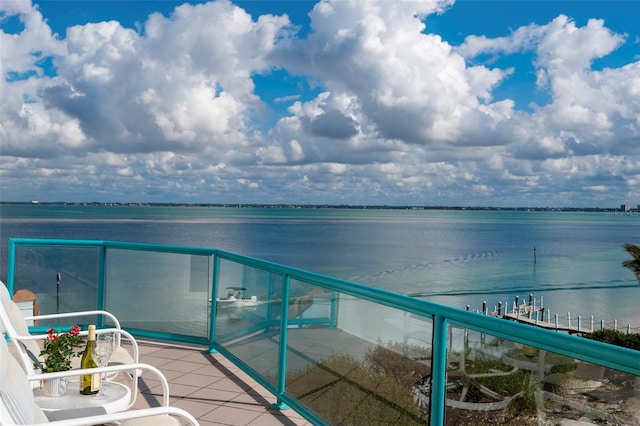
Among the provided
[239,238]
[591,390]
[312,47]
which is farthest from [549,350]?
[239,238]

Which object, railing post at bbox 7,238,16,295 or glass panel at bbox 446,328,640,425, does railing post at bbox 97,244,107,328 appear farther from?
glass panel at bbox 446,328,640,425

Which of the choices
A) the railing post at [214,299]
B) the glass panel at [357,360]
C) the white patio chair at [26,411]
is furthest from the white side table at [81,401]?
the railing post at [214,299]

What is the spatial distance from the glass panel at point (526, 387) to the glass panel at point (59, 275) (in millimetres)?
5039

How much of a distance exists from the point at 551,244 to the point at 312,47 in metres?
89.3

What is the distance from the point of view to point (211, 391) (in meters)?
4.76

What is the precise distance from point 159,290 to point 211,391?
203 cm

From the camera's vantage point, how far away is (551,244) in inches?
4149

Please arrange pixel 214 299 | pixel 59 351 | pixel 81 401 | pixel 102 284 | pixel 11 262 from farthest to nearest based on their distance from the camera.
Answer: pixel 11 262 < pixel 102 284 < pixel 214 299 < pixel 59 351 < pixel 81 401

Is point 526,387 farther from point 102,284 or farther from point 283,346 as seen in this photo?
point 102,284

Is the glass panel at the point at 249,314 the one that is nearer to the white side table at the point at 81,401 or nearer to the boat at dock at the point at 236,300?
the boat at dock at the point at 236,300

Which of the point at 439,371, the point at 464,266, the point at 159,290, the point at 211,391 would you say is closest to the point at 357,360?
the point at 439,371

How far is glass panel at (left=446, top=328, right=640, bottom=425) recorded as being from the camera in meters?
2.08

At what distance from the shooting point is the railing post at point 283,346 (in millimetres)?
4430

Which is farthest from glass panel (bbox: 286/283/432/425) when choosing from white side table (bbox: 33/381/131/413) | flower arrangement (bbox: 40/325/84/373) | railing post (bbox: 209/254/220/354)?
railing post (bbox: 209/254/220/354)
